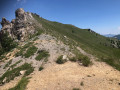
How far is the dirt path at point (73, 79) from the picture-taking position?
9211 mm

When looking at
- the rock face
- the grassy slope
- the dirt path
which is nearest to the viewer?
the dirt path

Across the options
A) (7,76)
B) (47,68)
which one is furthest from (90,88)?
(7,76)

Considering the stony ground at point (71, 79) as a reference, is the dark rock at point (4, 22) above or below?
above

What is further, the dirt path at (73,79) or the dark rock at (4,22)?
the dark rock at (4,22)

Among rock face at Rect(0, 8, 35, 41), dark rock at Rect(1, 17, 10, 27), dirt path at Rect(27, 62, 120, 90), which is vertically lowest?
dirt path at Rect(27, 62, 120, 90)

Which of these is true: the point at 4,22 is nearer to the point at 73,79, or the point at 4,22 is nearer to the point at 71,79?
the point at 71,79

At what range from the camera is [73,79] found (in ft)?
34.6

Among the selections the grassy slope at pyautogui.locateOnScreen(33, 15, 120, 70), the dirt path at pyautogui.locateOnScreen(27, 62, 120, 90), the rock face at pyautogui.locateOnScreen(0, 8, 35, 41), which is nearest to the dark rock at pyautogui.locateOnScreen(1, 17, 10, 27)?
the rock face at pyautogui.locateOnScreen(0, 8, 35, 41)

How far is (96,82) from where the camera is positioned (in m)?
9.66

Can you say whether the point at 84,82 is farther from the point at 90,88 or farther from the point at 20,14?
the point at 20,14

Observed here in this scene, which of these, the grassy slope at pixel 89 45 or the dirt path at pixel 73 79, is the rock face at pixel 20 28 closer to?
the grassy slope at pixel 89 45

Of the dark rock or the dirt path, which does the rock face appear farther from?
the dirt path

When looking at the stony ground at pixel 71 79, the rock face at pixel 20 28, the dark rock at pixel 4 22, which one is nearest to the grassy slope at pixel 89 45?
the stony ground at pixel 71 79

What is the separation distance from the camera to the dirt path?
30.2 feet
